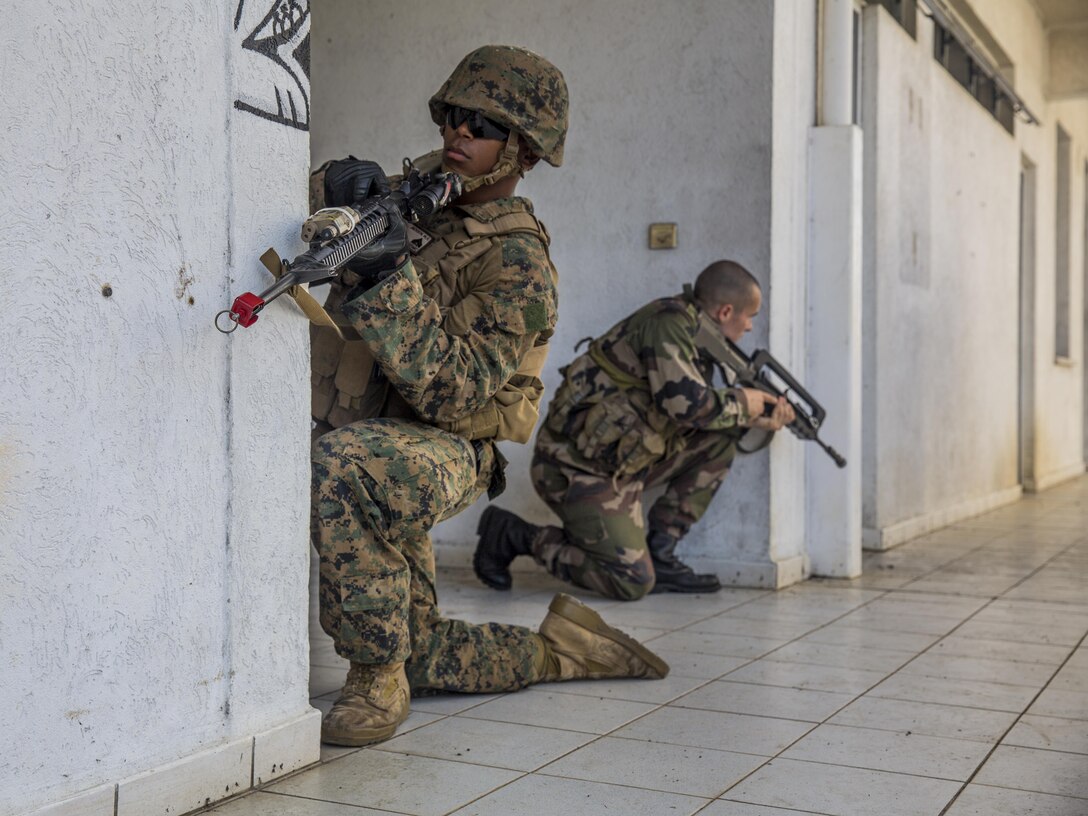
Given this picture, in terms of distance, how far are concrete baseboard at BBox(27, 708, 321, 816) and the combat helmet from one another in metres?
1.21

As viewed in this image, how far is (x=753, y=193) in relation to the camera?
15.7ft

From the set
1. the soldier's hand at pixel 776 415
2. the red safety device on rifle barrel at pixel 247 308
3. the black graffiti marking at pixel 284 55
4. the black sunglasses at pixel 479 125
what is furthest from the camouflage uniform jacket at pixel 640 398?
the red safety device on rifle barrel at pixel 247 308

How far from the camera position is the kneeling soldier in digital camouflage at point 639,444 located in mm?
4453

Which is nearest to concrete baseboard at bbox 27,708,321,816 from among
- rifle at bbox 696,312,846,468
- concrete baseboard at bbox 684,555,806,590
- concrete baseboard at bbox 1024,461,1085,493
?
rifle at bbox 696,312,846,468

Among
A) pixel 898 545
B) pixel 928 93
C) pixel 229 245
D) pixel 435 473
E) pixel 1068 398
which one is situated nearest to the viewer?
pixel 229 245

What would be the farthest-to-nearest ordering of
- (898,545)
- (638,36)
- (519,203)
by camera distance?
1. (898,545)
2. (638,36)
3. (519,203)

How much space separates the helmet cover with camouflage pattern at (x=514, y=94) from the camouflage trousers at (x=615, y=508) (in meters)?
1.85

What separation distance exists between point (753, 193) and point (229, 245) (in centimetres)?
297

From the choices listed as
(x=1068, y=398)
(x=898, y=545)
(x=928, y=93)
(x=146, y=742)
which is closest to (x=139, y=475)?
(x=146, y=742)

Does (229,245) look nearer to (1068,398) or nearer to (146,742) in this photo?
(146,742)

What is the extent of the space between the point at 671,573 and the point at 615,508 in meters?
0.37

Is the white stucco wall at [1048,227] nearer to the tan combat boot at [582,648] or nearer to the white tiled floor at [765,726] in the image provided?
the white tiled floor at [765,726]

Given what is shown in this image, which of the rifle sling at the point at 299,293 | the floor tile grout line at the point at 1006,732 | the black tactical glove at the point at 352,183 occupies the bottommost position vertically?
the floor tile grout line at the point at 1006,732

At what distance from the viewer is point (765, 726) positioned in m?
2.78
